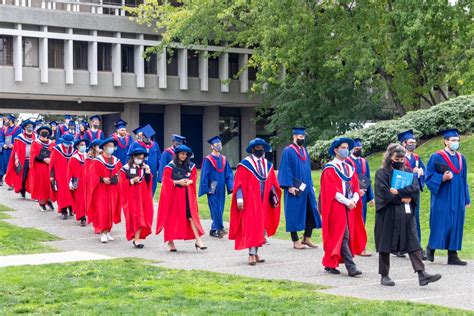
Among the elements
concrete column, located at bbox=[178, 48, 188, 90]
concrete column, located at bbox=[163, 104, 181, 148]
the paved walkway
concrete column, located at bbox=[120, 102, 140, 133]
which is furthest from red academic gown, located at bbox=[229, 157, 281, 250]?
concrete column, located at bbox=[163, 104, 181, 148]

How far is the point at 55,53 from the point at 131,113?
624 centimetres

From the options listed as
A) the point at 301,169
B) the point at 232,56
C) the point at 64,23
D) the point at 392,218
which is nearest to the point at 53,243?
the point at 301,169

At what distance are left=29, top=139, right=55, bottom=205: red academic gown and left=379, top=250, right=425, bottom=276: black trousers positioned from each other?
12.2 meters

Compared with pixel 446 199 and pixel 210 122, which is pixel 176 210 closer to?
pixel 446 199

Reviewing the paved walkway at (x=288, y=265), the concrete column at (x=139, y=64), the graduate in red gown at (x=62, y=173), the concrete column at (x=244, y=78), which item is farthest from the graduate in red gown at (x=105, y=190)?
the concrete column at (x=244, y=78)

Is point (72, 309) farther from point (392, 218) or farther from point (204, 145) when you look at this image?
point (204, 145)

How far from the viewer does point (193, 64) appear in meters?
51.4

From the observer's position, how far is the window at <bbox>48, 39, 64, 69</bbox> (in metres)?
46.2

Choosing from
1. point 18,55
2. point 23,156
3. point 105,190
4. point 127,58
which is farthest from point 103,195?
point 127,58

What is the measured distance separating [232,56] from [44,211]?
99.1 feet

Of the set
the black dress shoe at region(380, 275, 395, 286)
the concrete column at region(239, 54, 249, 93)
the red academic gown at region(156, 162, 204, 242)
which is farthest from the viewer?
the concrete column at region(239, 54, 249, 93)

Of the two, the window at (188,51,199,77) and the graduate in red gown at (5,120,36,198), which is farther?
the window at (188,51,199,77)

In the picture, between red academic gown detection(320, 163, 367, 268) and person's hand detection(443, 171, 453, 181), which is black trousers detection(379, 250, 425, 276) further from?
person's hand detection(443, 171, 453, 181)

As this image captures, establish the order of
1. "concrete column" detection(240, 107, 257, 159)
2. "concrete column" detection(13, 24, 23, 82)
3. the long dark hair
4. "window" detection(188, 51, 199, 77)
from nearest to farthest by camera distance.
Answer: the long dark hair, "concrete column" detection(13, 24, 23, 82), "window" detection(188, 51, 199, 77), "concrete column" detection(240, 107, 257, 159)
